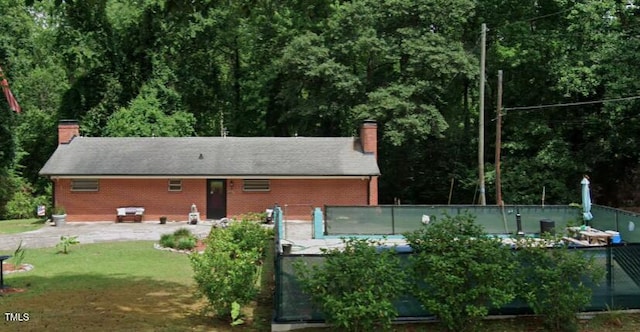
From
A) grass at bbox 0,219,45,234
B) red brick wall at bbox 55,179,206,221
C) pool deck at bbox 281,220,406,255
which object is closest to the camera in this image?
pool deck at bbox 281,220,406,255

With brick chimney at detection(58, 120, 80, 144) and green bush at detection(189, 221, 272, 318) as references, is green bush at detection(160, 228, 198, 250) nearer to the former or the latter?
green bush at detection(189, 221, 272, 318)

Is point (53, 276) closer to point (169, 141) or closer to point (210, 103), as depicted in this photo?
point (169, 141)

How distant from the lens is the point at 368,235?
20156 mm

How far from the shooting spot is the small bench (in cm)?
2752

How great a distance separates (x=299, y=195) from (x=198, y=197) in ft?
16.6

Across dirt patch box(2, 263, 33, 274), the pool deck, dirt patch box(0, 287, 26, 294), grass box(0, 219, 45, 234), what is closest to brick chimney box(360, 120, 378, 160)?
the pool deck

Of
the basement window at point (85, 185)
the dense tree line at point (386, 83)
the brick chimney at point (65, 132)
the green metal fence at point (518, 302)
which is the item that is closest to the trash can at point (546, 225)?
the green metal fence at point (518, 302)

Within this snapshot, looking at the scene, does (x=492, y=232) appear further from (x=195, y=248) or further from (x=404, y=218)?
(x=195, y=248)

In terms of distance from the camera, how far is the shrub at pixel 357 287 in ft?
25.8

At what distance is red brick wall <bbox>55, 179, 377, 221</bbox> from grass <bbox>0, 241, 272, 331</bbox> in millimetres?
11548

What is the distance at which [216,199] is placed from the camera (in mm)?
28500

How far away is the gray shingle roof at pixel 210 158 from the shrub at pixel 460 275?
62.0 feet

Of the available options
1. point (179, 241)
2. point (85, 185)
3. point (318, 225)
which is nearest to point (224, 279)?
point (179, 241)

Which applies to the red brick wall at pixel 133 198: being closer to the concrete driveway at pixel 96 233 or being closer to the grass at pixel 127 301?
the concrete driveway at pixel 96 233
